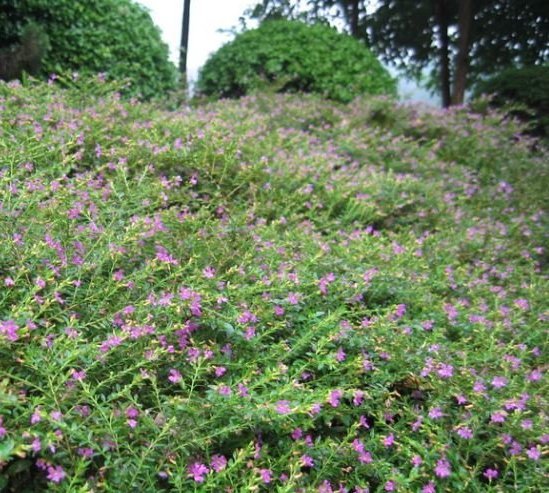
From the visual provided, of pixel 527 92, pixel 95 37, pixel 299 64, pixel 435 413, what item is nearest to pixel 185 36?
pixel 299 64

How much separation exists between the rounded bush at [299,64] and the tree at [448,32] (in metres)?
2.03

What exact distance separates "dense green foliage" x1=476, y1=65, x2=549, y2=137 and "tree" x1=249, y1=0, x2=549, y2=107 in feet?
3.12

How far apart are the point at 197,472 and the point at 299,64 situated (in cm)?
783

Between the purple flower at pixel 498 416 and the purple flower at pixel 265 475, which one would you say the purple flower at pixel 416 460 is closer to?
the purple flower at pixel 498 416

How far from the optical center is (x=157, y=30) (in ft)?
24.1

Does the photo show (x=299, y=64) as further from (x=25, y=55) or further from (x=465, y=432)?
(x=465, y=432)

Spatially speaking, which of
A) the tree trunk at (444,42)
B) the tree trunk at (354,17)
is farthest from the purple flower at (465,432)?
the tree trunk at (354,17)

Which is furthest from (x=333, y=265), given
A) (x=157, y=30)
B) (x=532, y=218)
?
(x=157, y=30)

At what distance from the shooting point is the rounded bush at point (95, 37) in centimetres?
601

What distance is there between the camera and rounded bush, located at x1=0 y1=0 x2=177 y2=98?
601cm

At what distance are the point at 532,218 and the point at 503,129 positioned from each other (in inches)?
108

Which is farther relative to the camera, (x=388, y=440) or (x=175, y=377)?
(x=388, y=440)

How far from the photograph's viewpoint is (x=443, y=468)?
1.66 metres

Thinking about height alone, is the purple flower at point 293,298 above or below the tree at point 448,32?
below
